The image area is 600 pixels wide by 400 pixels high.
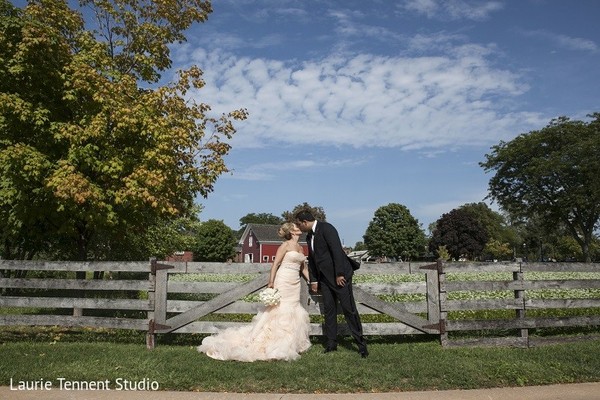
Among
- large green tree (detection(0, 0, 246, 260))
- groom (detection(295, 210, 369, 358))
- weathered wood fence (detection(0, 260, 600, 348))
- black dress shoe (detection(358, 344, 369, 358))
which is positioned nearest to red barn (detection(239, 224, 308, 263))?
large green tree (detection(0, 0, 246, 260))

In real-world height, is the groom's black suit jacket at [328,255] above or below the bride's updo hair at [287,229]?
below

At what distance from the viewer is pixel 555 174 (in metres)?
40.8

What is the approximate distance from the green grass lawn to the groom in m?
0.42

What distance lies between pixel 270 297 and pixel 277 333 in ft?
1.88

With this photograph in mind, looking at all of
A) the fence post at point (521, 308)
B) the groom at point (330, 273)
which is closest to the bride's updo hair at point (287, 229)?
the groom at point (330, 273)

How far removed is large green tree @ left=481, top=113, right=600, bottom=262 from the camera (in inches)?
1538

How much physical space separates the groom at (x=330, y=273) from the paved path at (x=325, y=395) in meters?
1.89

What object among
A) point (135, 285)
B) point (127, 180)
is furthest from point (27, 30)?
point (135, 285)

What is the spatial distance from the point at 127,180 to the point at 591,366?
10129 millimetres

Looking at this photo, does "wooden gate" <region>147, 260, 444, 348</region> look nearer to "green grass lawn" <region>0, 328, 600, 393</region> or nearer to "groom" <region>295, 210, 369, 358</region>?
"green grass lawn" <region>0, 328, 600, 393</region>

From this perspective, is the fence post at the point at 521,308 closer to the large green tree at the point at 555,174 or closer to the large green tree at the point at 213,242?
the large green tree at the point at 555,174

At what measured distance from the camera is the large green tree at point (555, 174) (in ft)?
128

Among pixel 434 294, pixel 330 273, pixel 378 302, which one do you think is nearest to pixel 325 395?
pixel 330 273

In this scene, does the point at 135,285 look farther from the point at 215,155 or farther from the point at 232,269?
the point at 215,155
